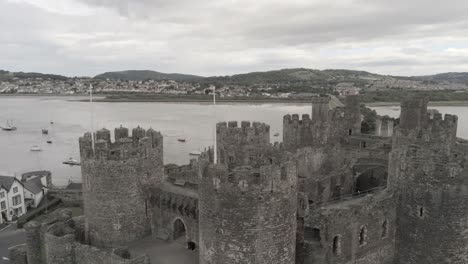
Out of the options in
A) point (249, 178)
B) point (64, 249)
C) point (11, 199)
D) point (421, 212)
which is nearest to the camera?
point (249, 178)

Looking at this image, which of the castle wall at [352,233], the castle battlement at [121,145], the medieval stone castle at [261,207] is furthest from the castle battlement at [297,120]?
the castle battlement at [121,145]

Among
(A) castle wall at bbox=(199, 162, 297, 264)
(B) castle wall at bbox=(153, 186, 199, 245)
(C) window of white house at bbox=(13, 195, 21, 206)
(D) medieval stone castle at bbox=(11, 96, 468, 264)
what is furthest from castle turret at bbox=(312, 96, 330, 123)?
(C) window of white house at bbox=(13, 195, 21, 206)

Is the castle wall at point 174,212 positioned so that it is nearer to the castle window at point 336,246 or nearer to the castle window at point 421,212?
the castle window at point 336,246

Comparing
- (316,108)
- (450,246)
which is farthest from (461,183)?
(316,108)

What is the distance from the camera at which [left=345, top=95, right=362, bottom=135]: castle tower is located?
2384cm

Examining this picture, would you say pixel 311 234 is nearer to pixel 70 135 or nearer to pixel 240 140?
pixel 240 140

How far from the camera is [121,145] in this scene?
15438 mm

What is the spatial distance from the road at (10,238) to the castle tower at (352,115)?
21889 millimetres

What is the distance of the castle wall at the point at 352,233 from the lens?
13008mm

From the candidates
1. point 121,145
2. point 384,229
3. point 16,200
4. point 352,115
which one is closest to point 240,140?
point 121,145

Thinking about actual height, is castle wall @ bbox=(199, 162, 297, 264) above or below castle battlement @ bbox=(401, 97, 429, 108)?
below

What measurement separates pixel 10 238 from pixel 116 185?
57.3 feet

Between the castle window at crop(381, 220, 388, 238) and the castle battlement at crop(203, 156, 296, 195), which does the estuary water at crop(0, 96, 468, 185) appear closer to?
the castle window at crop(381, 220, 388, 238)

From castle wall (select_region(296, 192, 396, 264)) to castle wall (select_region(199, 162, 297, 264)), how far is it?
88.1 inches
